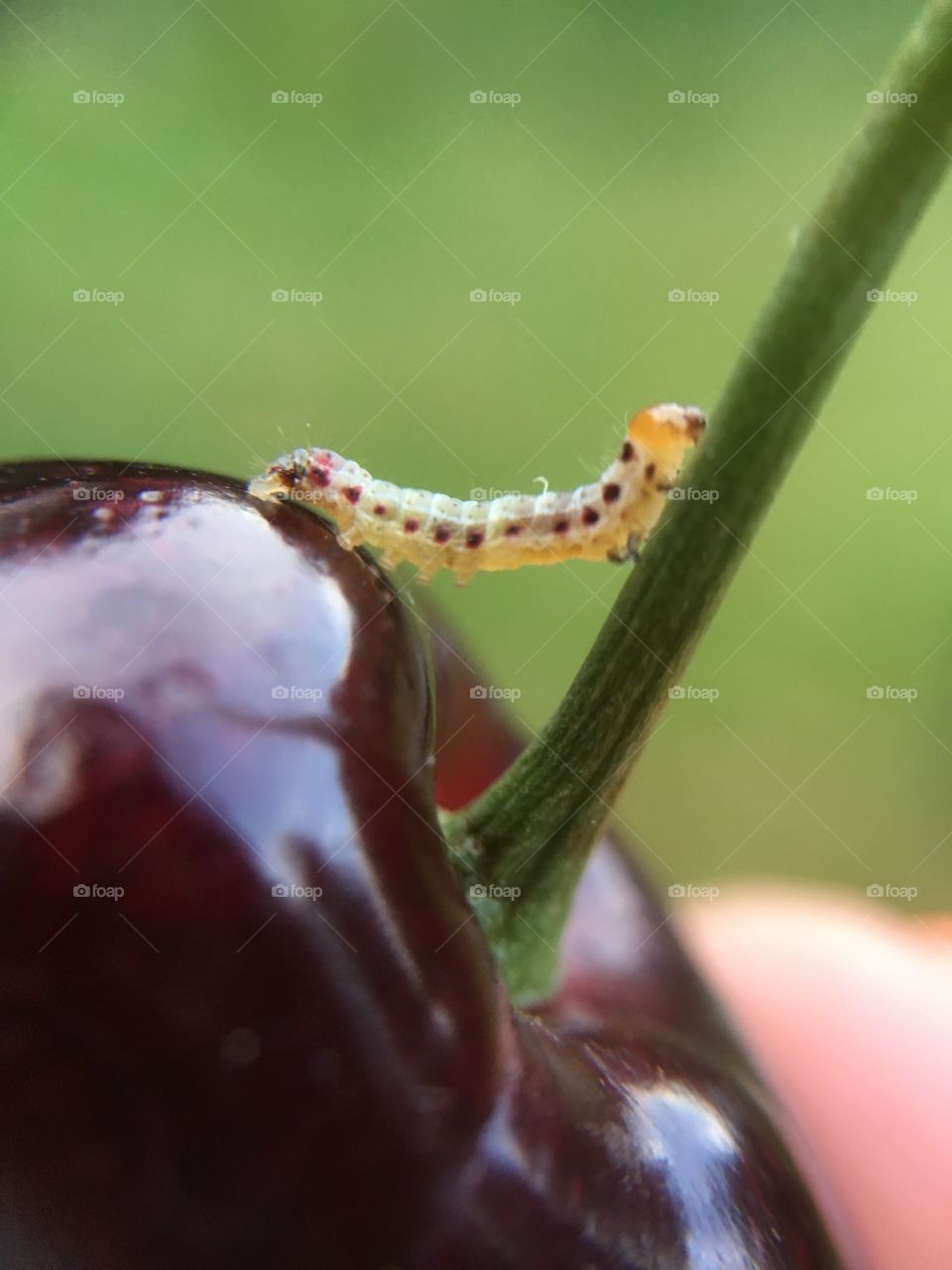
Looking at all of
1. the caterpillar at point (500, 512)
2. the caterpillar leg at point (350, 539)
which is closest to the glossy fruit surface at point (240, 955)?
the caterpillar leg at point (350, 539)

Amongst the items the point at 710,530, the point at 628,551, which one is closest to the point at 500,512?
the point at 628,551

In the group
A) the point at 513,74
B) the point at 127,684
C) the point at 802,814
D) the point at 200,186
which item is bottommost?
the point at 802,814

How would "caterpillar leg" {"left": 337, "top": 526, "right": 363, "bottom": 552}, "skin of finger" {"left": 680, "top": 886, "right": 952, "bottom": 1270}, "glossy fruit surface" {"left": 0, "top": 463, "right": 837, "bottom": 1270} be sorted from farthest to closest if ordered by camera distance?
"skin of finger" {"left": 680, "top": 886, "right": 952, "bottom": 1270}
"caterpillar leg" {"left": 337, "top": 526, "right": 363, "bottom": 552}
"glossy fruit surface" {"left": 0, "top": 463, "right": 837, "bottom": 1270}

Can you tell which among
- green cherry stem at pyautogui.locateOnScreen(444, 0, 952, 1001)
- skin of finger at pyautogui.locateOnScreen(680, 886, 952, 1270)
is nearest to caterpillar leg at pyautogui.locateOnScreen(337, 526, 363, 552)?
green cherry stem at pyautogui.locateOnScreen(444, 0, 952, 1001)

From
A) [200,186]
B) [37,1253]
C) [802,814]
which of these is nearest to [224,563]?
[37,1253]

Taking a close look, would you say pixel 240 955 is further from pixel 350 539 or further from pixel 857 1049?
pixel 857 1049

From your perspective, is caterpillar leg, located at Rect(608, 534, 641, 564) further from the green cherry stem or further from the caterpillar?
the green cherry stem

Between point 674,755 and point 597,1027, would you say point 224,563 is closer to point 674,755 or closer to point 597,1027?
point 597,1027
